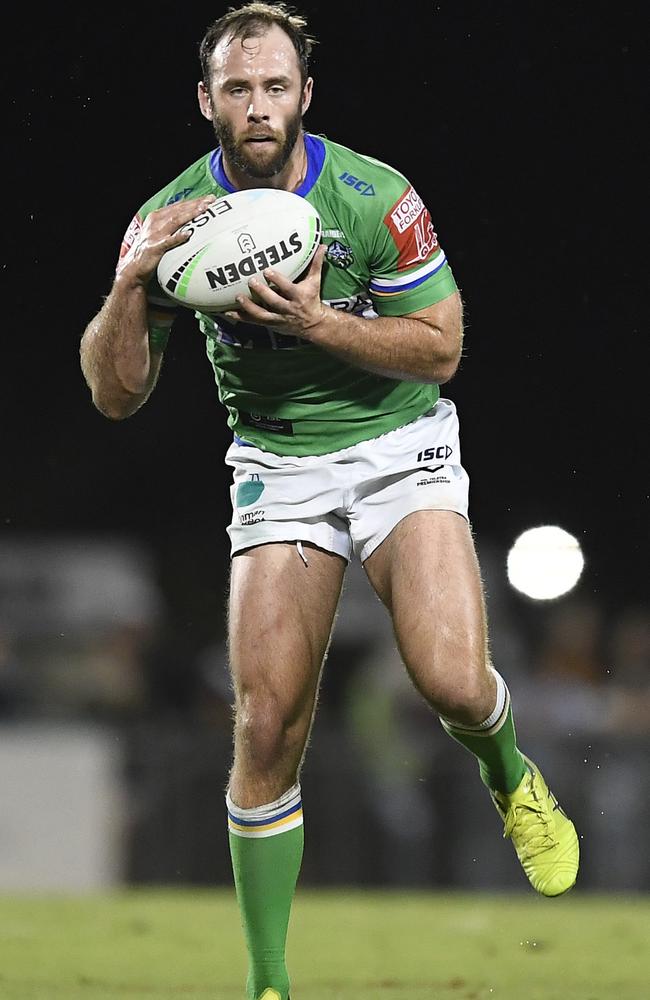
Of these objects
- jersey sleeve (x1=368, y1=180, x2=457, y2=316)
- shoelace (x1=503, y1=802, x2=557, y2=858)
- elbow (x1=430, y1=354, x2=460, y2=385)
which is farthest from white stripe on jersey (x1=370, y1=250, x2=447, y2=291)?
shoelace (x1=503, y1=802, x2=557, y2=858)

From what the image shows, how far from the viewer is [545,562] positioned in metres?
11.2

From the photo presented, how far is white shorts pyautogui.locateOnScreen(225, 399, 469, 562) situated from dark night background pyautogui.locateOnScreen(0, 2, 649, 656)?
620 cm

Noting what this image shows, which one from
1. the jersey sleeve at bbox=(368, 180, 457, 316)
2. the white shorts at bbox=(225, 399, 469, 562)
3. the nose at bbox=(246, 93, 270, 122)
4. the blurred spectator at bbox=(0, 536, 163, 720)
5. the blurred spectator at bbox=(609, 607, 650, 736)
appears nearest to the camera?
the nose at bbox=(246, 93, 270, 122)

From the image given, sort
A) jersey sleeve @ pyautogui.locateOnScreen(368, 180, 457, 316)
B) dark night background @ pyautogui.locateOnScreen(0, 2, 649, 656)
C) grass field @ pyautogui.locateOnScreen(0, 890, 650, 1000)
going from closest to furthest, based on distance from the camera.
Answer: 1. jersey sleeve @ pyautogui.locateOnScreen(368, 180, 457, 316)
2. grass field @ pyautogui.locateOnScreen(0, 890, 650, 1000)
3. dark night background @ pyautogui.locateOnScreen(0, 2, 649, 656)

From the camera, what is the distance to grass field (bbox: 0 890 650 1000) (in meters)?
4.50

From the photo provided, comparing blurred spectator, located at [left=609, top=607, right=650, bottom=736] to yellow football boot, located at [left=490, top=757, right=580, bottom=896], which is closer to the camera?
yellow football boot, located at [left=490, top=757, right=580, bottom=896]

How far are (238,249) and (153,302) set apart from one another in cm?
32

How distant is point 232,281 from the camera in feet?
10.8

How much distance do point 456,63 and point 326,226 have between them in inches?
286

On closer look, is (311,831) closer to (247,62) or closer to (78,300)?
(247,62)

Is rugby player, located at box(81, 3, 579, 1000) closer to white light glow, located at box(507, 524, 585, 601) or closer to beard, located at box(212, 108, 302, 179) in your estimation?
beard, located at box(212, 108, 302, 179)

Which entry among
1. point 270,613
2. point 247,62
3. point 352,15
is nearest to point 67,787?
point 270,613

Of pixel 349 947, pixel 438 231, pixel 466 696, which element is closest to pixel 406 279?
pixel 466 696

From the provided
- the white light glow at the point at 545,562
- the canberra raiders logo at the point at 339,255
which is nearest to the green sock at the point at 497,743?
the canberra raiders logo at the point at 339,255
